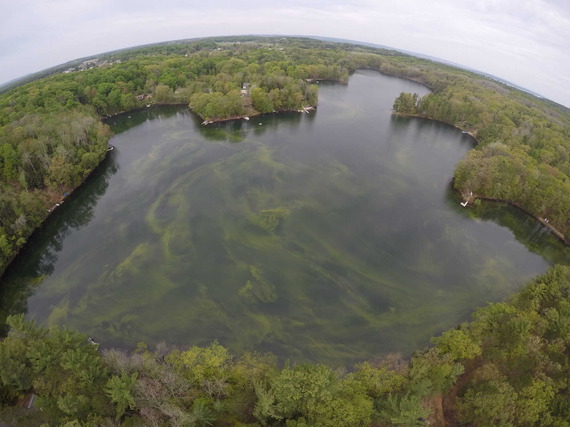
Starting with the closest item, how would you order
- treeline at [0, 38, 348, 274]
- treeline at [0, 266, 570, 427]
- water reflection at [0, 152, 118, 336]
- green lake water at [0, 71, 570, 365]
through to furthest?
treeline at [0, 266, 570, 427] < green lake water at [0, 71, 570, 365] < water reflection at [0, 152, 118, 336] < treeline at [0, 38, 348, 274]

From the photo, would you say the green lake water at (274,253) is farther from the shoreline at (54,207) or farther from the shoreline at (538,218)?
the shoreline at (538,218)

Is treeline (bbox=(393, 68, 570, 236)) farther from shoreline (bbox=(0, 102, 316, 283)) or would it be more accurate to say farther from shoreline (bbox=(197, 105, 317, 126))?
shoreline (bbox=(0, 102, 316, 283))

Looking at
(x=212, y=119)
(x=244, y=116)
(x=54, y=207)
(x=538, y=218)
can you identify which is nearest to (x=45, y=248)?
(x=54, y=207)

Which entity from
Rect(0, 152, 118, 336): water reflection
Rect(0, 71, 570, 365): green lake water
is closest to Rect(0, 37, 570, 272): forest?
Rect(0, 152, 118, 336): water reflection

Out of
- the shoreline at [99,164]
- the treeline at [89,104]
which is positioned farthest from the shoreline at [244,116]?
the treeline at [89,104]

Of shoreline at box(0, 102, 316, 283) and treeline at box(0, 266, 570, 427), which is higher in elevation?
shoreline at box(0, 102, 316, 283)

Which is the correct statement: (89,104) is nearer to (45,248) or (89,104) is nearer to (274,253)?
(45,248)
